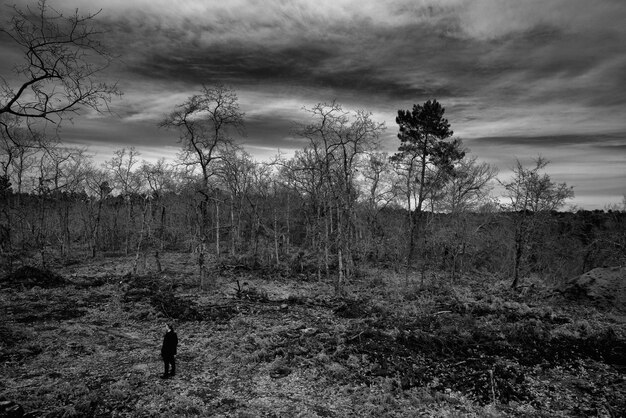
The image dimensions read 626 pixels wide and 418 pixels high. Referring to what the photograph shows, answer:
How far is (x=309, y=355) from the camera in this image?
12.3 metres

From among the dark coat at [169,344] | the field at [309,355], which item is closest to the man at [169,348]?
the dark coat at [169,344]

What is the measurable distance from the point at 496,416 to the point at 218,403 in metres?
7.18

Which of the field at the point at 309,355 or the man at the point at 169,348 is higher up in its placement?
the man at the point at 169,348

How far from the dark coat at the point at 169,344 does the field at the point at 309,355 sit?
2.68 ft

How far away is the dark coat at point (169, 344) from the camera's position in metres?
10.2

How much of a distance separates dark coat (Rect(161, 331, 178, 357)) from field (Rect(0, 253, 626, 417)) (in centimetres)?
82

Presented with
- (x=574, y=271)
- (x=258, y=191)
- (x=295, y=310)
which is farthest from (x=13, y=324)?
(x=574, y=271)

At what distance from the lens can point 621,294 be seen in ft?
61.2

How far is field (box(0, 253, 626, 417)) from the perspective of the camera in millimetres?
9020

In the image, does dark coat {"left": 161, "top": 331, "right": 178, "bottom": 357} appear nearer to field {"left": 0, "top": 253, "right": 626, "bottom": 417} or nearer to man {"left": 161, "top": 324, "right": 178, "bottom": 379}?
man {"left": 161, "top": 324, "right": 178, "bottom": 379}

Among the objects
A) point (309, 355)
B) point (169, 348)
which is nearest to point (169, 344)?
point (169, 348)

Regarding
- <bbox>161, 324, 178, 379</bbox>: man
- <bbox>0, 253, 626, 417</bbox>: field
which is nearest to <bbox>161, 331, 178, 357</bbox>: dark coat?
<bbox>161, 324, 178, 379</bbox>: man

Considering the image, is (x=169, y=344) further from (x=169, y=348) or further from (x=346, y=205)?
(x=346, y=205)

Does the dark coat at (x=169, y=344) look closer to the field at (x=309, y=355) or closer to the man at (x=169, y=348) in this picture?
the man at (x=169, y=348)
